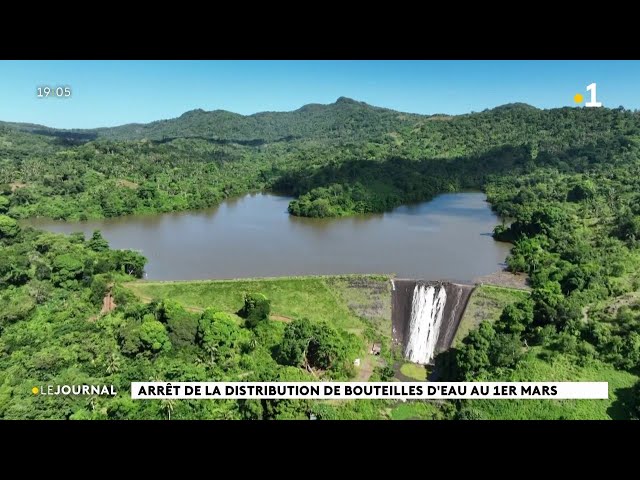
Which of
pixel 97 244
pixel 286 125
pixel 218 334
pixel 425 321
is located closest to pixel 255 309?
pixel 218 334

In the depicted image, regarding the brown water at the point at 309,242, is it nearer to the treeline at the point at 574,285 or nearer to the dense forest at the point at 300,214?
the dense forest at the point at 300,214

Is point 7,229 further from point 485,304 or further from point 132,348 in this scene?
point 485,304

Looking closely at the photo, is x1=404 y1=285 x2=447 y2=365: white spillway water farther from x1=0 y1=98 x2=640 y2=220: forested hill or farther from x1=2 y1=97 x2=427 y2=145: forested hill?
x1=2 y1=97 x2=427 y2=145: forested hill

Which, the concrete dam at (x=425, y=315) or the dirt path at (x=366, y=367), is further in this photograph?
the concrete dam at (x=425, y=315)

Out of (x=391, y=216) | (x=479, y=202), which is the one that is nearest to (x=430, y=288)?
(x=391, y=216)

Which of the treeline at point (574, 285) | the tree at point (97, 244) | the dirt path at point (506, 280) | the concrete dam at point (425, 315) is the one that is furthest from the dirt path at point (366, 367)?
the tree at point (97, 244)

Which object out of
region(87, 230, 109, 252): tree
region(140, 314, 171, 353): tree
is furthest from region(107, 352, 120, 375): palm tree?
region(87, 230, 109, 252): tree
